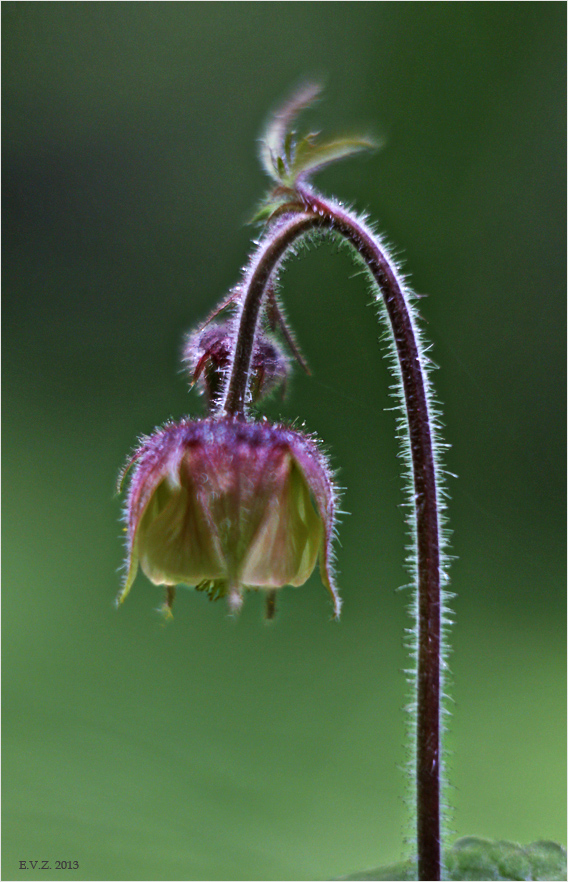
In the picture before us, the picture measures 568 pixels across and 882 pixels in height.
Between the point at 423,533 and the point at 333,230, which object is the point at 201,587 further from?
the point at 333,230

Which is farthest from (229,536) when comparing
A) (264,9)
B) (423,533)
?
(264,9)

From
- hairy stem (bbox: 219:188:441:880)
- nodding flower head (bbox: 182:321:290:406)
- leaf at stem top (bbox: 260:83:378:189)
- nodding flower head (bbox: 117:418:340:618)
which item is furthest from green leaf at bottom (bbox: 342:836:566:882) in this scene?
leaf at stem top (bbox: 260:83:378:189)

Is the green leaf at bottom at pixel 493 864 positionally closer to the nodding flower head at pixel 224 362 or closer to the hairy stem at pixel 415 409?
the hairy stem at pixel 415 409

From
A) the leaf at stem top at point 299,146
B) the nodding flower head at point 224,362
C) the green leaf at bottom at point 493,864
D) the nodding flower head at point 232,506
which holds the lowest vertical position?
the green leaf at bottom at point 493,864

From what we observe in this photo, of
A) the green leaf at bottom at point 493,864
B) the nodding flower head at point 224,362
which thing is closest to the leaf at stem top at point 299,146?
the nodding flower head at point 224,362

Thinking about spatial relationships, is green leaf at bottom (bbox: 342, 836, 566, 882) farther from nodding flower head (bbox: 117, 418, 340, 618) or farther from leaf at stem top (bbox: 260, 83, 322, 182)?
leaf at stem top (bbox: 260, 83, 322, 182)
